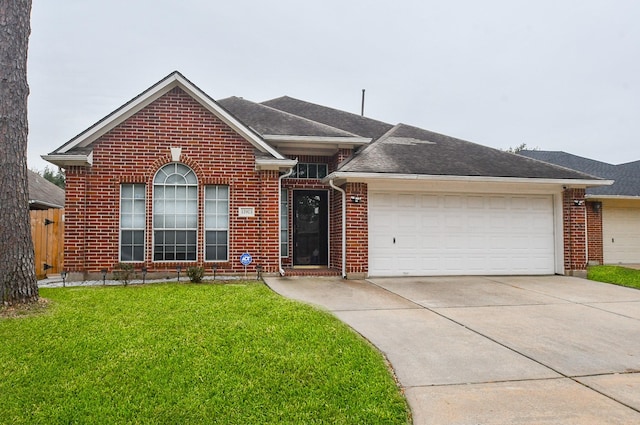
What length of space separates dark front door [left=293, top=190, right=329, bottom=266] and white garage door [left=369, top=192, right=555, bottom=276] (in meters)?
1.79

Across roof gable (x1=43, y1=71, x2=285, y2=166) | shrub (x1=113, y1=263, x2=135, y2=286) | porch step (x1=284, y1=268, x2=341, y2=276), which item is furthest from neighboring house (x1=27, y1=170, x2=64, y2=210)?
porch step (x1=284, y1=268, x2=341, y2=276)

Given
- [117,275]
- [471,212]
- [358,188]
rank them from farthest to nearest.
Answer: [471,212]
[358,188]
[117,275]

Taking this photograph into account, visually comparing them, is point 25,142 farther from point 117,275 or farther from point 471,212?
point 471,212

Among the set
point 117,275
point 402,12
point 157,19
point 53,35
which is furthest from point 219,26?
point 117,275

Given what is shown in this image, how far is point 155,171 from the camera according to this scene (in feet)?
34.4

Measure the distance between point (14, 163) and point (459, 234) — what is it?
10119mm

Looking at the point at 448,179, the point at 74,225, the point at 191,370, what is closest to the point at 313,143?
the point at 448,179

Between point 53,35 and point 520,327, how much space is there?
53.0ft

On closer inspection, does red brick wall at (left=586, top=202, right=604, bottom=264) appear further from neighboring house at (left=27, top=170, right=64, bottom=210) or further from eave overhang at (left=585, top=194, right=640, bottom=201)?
neighboring house at (left=27, top=170, right=64, bottom=210)

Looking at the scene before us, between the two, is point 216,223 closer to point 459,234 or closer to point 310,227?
point 310,227

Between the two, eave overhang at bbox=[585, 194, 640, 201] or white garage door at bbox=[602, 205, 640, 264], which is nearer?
eave overhang at bbox=[585, 194, 640, 201]

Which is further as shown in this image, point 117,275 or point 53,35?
point 53,35

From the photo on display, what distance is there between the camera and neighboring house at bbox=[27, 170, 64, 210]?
18.2m

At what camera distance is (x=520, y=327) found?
6375mm
